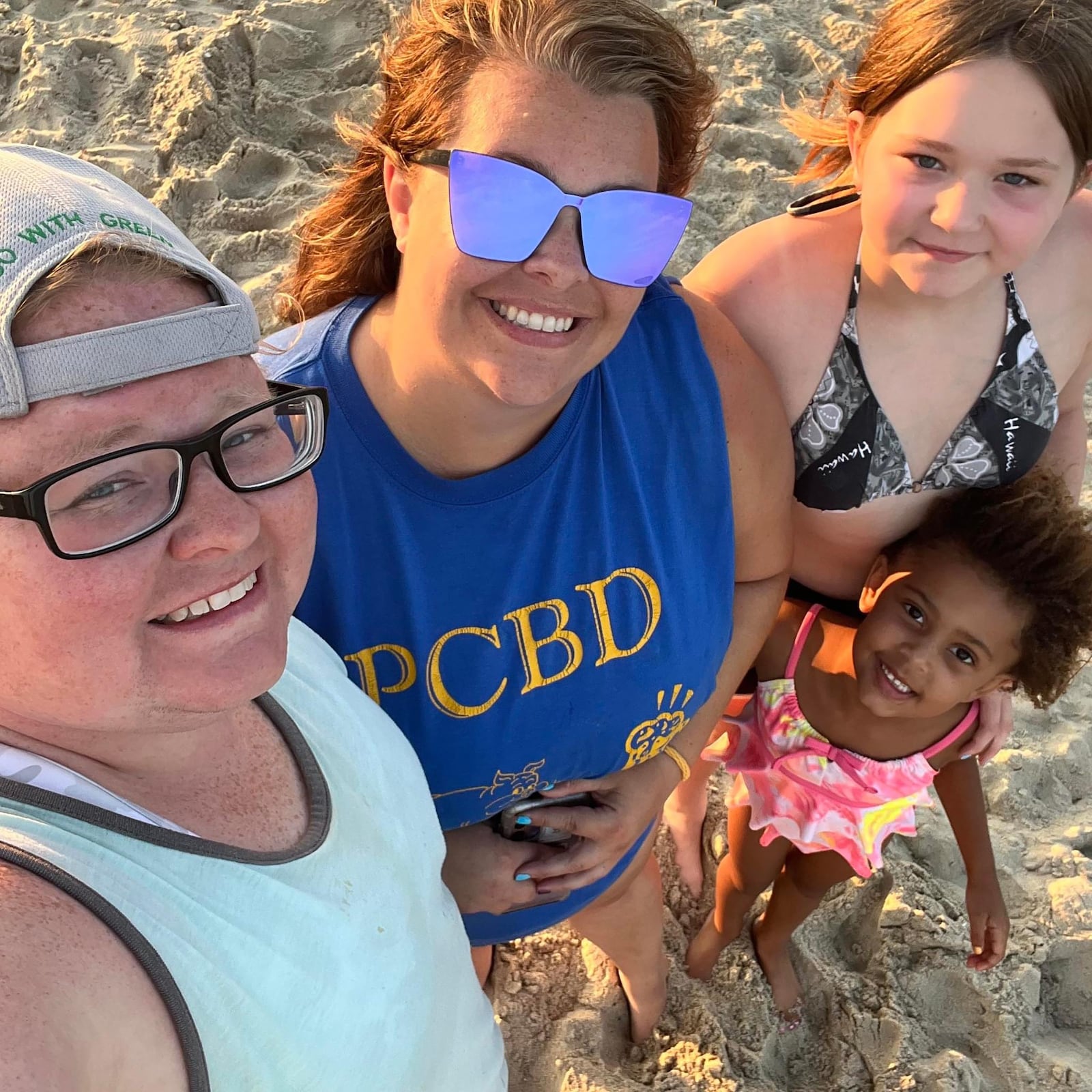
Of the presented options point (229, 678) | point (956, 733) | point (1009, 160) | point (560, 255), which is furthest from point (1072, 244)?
point (229, 678)

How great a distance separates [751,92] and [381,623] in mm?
3539

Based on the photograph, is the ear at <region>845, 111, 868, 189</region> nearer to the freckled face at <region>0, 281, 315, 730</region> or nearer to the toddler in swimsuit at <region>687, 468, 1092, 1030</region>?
the toddler in swimsuit at <region>687, 468, 1092, 1030</region>

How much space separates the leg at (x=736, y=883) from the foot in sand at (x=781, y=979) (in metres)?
0.08

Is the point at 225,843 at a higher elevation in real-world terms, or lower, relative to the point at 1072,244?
lower

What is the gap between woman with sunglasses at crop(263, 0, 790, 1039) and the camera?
1.19m

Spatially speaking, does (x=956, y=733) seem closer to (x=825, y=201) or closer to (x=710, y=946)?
(x=710, y=946)

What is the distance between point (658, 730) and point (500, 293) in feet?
2.64

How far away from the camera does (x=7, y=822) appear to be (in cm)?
70

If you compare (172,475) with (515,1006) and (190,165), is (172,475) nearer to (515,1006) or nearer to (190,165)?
(515,1006)

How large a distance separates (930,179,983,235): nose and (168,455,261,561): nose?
1219mm

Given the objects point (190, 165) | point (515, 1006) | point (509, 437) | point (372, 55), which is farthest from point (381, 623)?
point (372, 55)

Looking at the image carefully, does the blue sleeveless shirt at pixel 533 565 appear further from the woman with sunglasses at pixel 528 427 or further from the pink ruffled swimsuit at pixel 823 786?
the pink ruffled swimsuit at pixel 823 786

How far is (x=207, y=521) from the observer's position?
81 centimetres

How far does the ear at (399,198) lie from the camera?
1294mm
